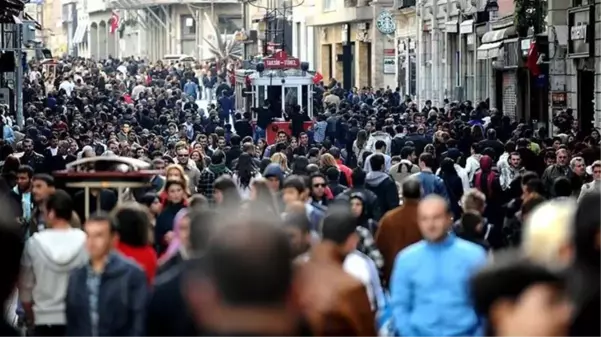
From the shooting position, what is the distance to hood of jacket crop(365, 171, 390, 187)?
18.0 metres

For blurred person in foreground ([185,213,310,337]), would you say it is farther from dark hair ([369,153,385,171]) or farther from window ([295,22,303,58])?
window ([295,22,303,58])

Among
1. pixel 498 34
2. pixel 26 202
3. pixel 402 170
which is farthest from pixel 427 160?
pixel 498 34

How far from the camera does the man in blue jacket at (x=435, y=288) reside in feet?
31.8

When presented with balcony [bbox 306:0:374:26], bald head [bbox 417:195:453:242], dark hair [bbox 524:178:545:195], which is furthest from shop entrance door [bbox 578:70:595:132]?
balcony [bbox 306:0:374:26]

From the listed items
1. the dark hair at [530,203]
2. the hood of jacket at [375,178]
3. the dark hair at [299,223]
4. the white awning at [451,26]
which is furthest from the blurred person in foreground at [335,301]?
the white awning at [451,26]

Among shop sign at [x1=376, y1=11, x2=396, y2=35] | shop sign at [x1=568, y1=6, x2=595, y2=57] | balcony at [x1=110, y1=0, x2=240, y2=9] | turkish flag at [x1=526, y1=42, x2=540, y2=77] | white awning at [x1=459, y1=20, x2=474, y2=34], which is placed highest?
balcony at [x1=110, y1=0, x2=240, y2=9]

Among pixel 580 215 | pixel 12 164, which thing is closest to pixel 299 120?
pixel 12 164

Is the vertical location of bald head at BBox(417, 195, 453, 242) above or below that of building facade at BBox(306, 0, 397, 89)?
below

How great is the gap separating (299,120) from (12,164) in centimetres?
1937

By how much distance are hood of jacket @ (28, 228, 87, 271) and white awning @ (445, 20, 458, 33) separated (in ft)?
143

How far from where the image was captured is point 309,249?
10250mm

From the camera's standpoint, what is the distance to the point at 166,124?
3991cm

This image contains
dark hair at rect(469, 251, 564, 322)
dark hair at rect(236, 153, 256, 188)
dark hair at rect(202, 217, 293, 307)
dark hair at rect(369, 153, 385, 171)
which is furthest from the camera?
dark hair at rect(236, 153, 256, 188)

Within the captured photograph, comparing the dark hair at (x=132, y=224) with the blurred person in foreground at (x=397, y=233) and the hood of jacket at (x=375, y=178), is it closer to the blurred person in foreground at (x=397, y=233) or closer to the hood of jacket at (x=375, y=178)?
the blurred person in foreground at (x=397, y=233)
